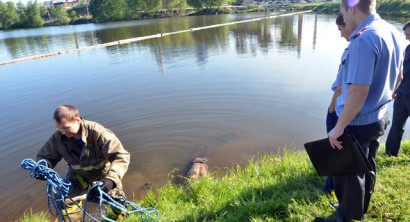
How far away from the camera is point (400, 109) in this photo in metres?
3.81

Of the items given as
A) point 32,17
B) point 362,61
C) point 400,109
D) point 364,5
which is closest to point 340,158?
point 362,61

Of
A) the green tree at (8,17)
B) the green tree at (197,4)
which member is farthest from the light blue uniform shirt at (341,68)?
the green tree at (8,17)

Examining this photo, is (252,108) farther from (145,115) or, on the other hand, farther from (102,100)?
(102,100)

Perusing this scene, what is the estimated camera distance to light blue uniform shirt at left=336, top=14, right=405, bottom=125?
2012 millimetres

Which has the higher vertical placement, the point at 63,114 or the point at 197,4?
the point at 197,4

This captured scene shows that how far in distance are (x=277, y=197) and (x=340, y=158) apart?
1.08 m

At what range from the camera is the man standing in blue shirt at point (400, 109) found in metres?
3.68

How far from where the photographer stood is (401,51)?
7.25ft

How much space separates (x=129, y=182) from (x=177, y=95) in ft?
15.5

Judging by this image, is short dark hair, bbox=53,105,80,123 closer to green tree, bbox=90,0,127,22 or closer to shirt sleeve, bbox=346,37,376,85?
shirt sleeve, bbox=346,37,376,85

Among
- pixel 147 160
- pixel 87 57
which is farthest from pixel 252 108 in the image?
pixel 87 57

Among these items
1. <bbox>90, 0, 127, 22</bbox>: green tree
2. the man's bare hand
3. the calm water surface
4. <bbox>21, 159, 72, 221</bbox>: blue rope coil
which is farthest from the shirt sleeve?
<bbox>90, 0, 127, 22</bbox>: green tree

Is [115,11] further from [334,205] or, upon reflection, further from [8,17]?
[334,205]

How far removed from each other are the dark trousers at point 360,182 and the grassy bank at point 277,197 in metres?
0.24
